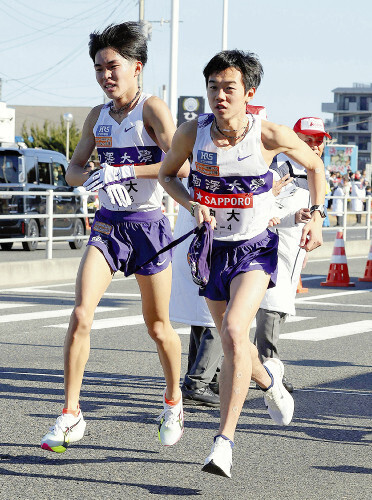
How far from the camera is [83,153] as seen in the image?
5.76 metres

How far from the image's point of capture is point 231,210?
5051mm

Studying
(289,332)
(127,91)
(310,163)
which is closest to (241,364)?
(310,163)

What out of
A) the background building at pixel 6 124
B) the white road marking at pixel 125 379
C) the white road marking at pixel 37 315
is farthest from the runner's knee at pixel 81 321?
the background building at pixel 6 124

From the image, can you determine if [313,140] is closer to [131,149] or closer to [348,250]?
[131,149]

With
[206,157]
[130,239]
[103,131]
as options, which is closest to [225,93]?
[206,157]

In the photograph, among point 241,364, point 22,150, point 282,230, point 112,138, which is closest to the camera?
point 241,364

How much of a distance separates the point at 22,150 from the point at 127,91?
18.5m

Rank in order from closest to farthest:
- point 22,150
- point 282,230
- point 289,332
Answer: point 282,230
point 289,332
point 22,150

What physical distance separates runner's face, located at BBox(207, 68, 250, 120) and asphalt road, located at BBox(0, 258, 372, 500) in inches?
68.5

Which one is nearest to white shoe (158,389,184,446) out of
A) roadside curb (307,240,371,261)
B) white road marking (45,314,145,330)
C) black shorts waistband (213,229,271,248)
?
black shorts waistband (213,229,271,248)

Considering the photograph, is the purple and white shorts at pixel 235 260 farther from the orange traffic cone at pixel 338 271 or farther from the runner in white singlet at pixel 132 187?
the orange traffic cone at pixel 338 271

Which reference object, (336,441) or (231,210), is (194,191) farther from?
(336,441)

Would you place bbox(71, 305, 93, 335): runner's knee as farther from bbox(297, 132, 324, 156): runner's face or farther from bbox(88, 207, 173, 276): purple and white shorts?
bbox(297, 132, 324, 156): runner's face

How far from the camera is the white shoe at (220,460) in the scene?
4.43 meters
